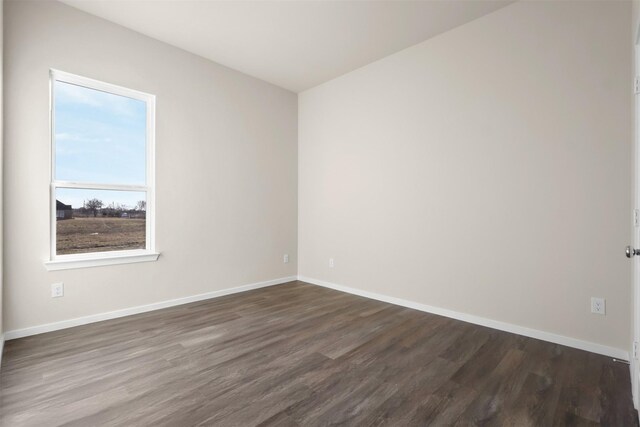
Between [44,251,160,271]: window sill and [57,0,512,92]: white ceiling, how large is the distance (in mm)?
2278

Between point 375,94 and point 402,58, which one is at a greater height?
point 402,58

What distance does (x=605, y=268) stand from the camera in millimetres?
2371

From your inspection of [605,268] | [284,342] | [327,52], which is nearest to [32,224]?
[284,342]

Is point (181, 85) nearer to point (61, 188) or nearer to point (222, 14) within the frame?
point (222, 14)

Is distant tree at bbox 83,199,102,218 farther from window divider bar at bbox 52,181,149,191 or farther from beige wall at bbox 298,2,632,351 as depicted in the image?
beige wall at bbox 298,2,632,351

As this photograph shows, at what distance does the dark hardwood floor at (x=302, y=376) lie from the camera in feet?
5.48

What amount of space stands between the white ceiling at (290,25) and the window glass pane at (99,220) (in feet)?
5.62

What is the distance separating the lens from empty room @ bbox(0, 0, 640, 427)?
1920 millimetres

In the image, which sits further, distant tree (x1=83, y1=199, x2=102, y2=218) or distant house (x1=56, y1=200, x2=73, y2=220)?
distant tree (x1=83, y1=199, x2=102, y2=218)

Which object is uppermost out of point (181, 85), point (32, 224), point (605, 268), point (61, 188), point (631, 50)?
point (181, 85)

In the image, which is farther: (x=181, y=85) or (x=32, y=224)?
(x=181, y=85)

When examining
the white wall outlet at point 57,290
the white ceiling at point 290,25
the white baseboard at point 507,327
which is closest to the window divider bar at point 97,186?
the white wall outlet at point 57,290

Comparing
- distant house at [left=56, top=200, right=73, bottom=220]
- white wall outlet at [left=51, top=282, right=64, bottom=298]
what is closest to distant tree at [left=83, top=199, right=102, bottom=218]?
distant house at [left=56, top=200, right=73, bottom=220]

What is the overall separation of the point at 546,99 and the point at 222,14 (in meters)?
2.94
